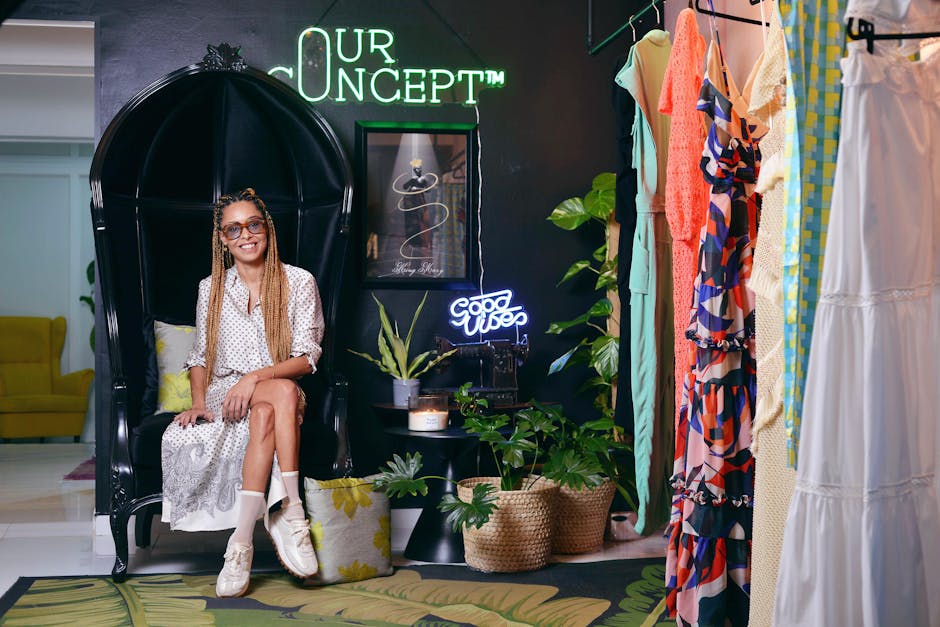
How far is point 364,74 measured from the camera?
4.54 meters

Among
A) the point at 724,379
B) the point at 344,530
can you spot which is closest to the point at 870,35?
the point at 724,379

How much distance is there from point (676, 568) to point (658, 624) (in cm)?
41

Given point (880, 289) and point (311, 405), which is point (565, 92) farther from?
point (880, 289)

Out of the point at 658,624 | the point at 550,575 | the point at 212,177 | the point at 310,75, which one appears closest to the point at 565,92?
the point at 310,75

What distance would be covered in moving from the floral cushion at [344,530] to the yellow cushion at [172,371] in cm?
71

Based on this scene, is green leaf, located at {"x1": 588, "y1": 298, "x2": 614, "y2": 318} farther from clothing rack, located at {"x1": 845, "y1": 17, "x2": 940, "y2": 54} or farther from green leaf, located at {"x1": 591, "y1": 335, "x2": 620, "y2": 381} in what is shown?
clothing rack, located at {"x1": 845, "y1": 17, "x2": 940, "y2": 54}

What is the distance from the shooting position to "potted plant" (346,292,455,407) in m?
4.30

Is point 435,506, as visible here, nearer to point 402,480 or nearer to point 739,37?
A: point 402,480

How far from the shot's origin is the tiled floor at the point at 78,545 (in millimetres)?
3918

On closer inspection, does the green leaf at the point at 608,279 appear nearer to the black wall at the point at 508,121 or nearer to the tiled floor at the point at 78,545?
the black wall at the point at 508,121

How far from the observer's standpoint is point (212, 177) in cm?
435

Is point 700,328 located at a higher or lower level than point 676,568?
Answer: higher

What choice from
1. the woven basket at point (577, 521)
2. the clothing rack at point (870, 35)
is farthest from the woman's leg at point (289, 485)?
the clothing rack at point (870, 35)

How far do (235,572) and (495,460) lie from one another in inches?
46.1
